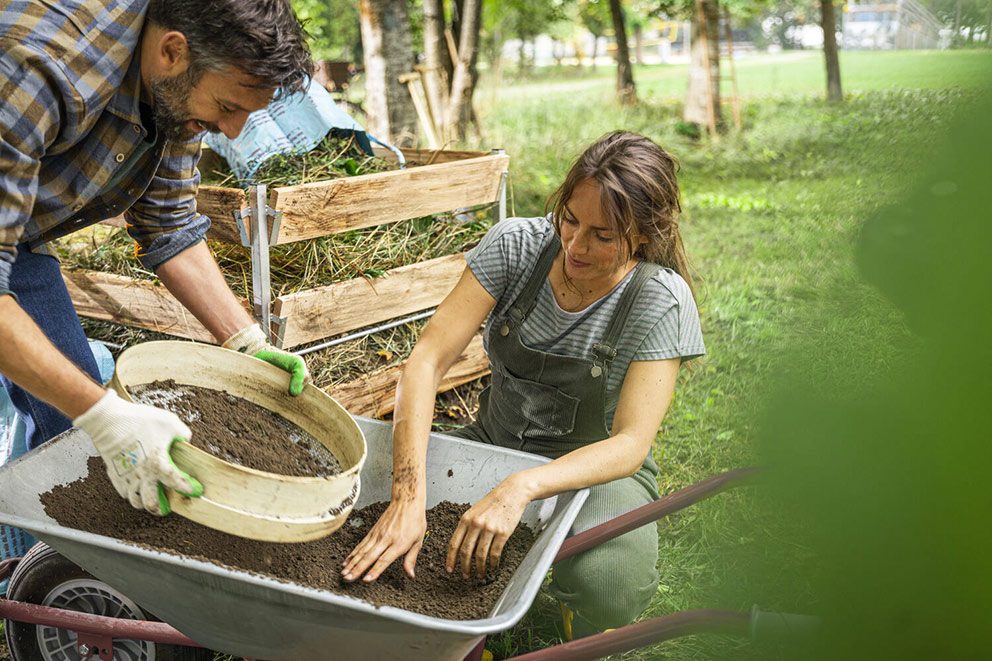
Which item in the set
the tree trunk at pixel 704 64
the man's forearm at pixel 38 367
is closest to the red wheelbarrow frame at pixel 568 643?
the man's forearm at pixel 38 367

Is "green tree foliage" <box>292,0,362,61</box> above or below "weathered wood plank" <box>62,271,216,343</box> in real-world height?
above

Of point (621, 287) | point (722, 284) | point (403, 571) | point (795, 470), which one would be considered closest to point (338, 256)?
point (621, 287)

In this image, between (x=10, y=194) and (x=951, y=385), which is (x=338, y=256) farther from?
(x=951, y=385)

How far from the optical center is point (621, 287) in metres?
2.17

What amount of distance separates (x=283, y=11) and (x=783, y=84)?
42.5ft

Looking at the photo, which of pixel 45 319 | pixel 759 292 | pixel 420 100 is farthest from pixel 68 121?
pixel 420 100

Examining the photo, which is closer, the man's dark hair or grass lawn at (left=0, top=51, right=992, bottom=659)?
grass lawn at (left=0, top=51, right=992, bottom=659)

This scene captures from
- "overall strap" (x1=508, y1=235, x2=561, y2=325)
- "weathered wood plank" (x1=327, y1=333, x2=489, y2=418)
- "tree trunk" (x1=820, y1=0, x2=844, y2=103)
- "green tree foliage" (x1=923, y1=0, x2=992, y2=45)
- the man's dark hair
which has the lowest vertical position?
"weathered wood plank" (x1=327, y1=333, x2=489, y2=418)

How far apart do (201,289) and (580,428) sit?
985 millimetres

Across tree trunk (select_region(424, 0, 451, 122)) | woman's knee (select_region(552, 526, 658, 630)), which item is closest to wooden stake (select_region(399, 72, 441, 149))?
tree trunk (select_region(424, 0, 451, 122))

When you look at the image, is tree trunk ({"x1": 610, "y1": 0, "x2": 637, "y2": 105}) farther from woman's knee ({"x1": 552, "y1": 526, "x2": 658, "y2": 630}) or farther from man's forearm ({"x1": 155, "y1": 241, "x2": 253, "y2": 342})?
woman's knee ({"x1": 552, "y1": 526, "x2": 658, "y2": 630})

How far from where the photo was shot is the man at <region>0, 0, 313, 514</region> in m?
1.52

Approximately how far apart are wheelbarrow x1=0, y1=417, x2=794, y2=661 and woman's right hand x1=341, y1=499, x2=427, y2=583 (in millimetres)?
203

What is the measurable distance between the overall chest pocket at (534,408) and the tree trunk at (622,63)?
32.0ft
